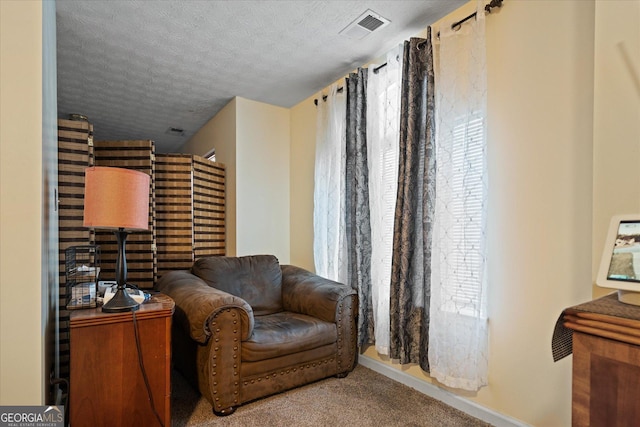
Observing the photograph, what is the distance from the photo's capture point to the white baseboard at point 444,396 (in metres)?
1.84

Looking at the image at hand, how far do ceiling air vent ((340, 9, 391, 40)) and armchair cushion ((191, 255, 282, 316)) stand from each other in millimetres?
1962

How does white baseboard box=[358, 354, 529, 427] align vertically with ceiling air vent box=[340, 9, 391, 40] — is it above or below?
below

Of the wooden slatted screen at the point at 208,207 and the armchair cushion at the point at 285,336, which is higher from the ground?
the wooden slatted screen at the point at 208,207

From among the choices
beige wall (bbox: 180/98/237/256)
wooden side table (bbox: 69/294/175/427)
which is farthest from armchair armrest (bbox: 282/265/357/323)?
wooden side table (bbox: 69/294/175/427)

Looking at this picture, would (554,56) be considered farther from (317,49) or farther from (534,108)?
(317,49)

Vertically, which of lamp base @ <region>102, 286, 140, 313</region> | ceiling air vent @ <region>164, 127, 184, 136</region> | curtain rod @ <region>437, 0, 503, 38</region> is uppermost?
curtain rod @ <region>437, 0, 503, 38</region>

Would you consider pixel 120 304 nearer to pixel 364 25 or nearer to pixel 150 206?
pixel 150 206

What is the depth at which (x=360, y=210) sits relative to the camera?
268 cm

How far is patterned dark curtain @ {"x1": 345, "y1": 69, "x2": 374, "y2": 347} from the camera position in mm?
2660

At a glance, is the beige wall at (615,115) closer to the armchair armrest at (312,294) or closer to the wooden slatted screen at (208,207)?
the armchair armrest at (312,294)

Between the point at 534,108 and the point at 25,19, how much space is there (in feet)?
7.63

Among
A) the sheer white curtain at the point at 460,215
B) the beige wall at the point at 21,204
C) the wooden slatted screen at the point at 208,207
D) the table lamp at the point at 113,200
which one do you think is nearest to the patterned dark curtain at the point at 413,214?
the sheer white curtain at the point at 460,215

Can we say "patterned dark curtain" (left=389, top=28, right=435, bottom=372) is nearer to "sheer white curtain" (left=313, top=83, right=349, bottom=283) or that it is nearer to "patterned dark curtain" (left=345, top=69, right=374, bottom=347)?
"patterned dark curtain" (left=345, top=69, right=374, bottom=347)

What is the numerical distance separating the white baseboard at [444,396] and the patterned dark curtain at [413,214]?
187mm
